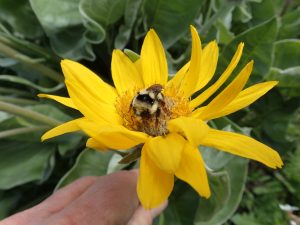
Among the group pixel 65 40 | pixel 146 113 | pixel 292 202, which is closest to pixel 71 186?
pixel 146 113

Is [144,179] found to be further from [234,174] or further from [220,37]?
[220,37]

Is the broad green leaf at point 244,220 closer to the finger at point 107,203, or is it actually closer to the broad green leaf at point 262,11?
the finger at point 107,203

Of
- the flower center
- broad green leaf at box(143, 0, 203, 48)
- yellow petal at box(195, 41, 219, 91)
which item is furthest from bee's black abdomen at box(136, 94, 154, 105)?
broad green leaf at box(143, 0, 203, 48)

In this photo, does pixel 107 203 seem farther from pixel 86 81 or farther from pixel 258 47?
pixel 258 47

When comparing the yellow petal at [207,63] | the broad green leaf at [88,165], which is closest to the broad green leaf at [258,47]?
the yellow petal at [207,63]

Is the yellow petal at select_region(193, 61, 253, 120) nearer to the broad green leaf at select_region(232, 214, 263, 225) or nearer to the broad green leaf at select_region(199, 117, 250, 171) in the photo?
the broad green leaf at select_region(199, 117, 250, 171)

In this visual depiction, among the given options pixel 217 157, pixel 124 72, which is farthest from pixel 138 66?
pixel 217 157

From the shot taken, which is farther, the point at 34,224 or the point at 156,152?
the point at 34,224
